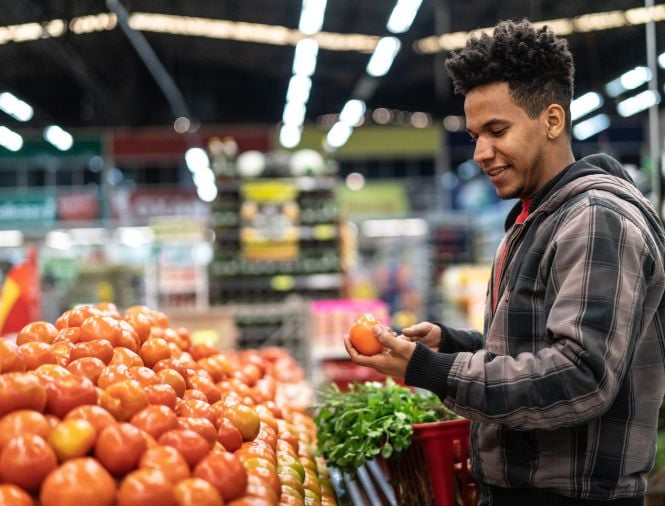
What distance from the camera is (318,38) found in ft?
47.3

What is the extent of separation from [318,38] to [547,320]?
13.6m

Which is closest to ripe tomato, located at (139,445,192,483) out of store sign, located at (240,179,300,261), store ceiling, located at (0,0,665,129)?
store ceiling, located at (0,0,665,129)

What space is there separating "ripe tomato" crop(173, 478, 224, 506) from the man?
0.50 metres

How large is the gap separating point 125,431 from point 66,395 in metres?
0.24

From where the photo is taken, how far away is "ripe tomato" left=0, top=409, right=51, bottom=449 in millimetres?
1562

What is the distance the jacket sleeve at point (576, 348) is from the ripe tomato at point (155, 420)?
0.62 m

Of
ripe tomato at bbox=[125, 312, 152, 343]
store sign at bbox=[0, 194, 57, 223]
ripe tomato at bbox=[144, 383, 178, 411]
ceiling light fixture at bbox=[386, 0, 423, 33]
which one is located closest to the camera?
ripe tomato at bbox=[144, 383, 178, 411]

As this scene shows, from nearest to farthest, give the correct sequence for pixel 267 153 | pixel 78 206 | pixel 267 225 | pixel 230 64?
1. pixel 267 225
2. pixel 230 64
3. pixel 267 153
4. pixel 78 206

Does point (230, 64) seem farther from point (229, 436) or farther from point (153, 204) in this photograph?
point (229, 436)

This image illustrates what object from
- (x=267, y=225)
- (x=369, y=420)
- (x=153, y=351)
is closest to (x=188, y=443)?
(x=153, y=351)

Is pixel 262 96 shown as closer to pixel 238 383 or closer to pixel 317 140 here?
pixel 317 140

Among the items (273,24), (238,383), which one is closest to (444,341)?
(238,383)

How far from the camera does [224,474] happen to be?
5.28ft

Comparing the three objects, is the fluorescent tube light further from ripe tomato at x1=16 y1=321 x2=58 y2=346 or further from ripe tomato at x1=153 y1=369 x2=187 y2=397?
ripe tomato at x1=153 y1=369 x2=187 y2=397
